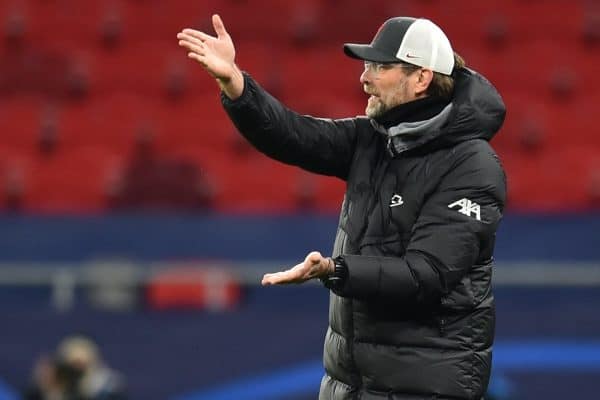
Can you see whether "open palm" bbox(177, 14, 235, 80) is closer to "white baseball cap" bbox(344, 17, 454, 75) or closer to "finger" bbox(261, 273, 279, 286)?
"white baseball cap" bbox(344, 17, 454, 75)

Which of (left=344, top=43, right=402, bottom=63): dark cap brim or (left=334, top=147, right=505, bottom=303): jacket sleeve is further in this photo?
(left=344, top=43, right=402, bottom=63): dark cap brim

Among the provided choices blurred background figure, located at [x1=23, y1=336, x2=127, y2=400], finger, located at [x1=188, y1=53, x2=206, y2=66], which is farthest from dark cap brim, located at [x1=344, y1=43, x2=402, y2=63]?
blurred background figure, located at [x1=23, y1=336, x2=127, y2=400]

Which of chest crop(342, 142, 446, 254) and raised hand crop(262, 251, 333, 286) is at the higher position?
chest crop(342, 142, 446, 254)

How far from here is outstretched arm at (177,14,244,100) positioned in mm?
2895

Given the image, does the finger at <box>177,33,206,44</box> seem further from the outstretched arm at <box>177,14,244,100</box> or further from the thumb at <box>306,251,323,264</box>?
the thumb at <box>306,251,323,264</box>

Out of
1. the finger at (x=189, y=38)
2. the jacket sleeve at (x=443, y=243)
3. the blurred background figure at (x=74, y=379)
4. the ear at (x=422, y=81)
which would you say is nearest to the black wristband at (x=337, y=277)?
the jacket sleeve at (x=443, y=243)

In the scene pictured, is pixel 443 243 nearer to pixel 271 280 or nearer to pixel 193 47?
pixel 271 280

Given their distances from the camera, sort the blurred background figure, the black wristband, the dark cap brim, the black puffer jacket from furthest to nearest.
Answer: the blurred background figure, the dark cap brim, the black puffer jacket, the black wristband

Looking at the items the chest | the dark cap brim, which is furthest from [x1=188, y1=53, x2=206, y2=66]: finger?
the chest

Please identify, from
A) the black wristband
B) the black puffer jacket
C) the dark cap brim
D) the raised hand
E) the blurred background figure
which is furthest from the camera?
the blurred background figure

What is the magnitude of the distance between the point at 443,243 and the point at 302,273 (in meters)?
0.37

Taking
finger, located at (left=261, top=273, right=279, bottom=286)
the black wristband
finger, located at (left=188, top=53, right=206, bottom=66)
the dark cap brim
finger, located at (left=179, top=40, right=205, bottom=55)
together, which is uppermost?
the dark cap brim

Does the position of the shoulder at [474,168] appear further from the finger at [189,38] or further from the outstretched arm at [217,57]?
the finger at [189,38]

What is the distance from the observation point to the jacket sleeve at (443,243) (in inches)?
108
